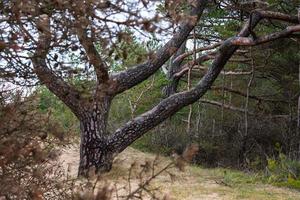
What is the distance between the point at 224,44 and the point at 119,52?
8.31 m

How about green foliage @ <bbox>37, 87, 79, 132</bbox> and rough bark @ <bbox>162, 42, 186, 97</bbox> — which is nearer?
green foliage @ <bbox>37, 87, 79, 132</bbox>

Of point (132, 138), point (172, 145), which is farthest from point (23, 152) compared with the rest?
point (172, 145)

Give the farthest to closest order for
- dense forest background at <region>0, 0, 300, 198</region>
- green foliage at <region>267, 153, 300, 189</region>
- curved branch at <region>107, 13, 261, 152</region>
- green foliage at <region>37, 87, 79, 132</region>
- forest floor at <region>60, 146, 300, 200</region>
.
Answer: dense forest background at <region>0, 0, 300, 198</region> → curved branch at <region>107, 13, 261, 152</region> → green foliage at <region>267, 153, 300, 189</region> → forest floor at <region>60, 146, 300, 200</region> → green foliage at <region>37, 87, 79, 132</region>

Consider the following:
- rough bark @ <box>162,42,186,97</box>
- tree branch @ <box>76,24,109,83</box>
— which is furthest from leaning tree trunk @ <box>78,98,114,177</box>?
tree branch @ <box>76,24,109,83</box>

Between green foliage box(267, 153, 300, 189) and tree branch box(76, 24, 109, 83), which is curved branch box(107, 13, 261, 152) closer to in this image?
green foliage box(267, 153, 300, 189)

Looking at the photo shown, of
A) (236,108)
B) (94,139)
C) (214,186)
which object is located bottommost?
(214,186)

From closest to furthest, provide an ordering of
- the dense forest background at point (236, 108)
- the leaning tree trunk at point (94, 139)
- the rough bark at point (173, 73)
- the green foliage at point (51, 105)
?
the green foliage at point (51, 105)
the leaning tree trunk at point (94, 139)
the dense forest background at point (236, 108)
the rough bark at point (173, 73)

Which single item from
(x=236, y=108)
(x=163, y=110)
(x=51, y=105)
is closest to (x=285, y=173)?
(x=163, y=110)

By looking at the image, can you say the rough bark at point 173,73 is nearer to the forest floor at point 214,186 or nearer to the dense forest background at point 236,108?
the dense forest background at point 236,108

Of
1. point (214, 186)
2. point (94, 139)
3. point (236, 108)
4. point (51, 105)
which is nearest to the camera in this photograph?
point (51, 105)

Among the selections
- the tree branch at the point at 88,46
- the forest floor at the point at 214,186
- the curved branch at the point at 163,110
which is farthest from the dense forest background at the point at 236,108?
the tree branch at the point at 88,46

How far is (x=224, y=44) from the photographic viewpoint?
36.9 feet

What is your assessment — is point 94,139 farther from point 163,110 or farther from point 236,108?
point 236,108

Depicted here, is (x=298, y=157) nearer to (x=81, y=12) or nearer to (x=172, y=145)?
(x=172, y=145)
